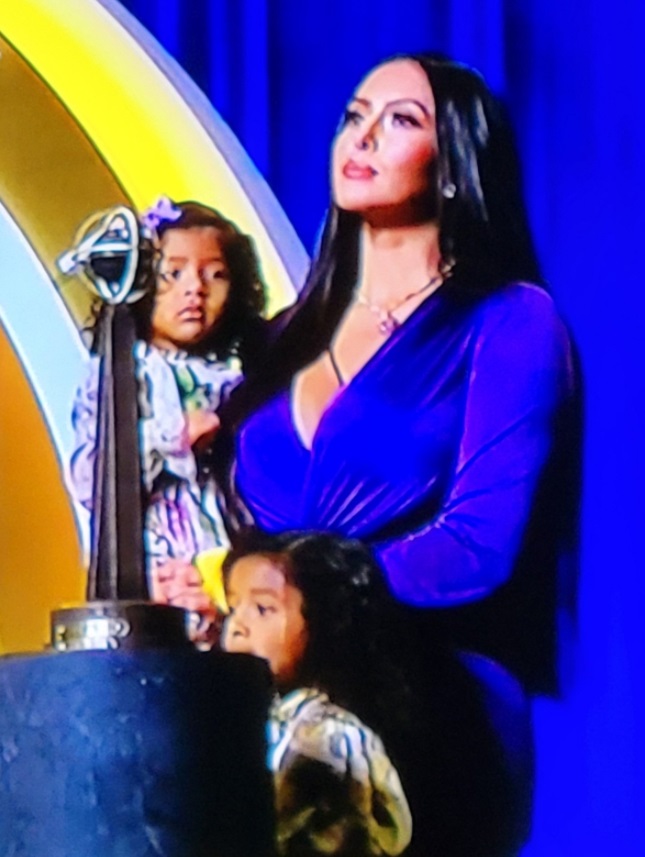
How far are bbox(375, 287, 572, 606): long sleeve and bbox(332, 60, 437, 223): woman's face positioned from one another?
15 centimetres

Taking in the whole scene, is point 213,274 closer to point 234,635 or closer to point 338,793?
point 234,635

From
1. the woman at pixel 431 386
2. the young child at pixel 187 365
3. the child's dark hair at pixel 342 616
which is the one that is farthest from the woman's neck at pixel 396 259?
the child's dark hair at pixel 342 616

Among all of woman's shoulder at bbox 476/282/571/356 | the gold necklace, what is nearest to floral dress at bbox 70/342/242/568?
the gold necklace

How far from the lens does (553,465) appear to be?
1.16 m

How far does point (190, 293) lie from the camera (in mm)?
1269

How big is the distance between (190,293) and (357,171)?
19 centimetres

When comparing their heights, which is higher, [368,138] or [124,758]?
[368,138]

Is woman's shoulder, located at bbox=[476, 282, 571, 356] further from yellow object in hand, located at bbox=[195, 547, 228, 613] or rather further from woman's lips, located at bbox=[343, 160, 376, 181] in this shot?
yellow object in hand, located at bbox=[195, 547, 228, 613]

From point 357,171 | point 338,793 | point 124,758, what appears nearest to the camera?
point 124,758

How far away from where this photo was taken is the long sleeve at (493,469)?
115cm

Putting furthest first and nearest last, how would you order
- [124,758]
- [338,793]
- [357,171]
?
[357,171]
[338,793]
[124,758]

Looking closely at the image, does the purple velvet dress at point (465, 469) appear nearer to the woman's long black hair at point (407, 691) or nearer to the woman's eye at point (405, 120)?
the woman's long black hair at point (407, 691)

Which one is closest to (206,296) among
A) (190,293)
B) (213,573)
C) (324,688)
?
(190,293)

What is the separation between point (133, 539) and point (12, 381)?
1.12ft
